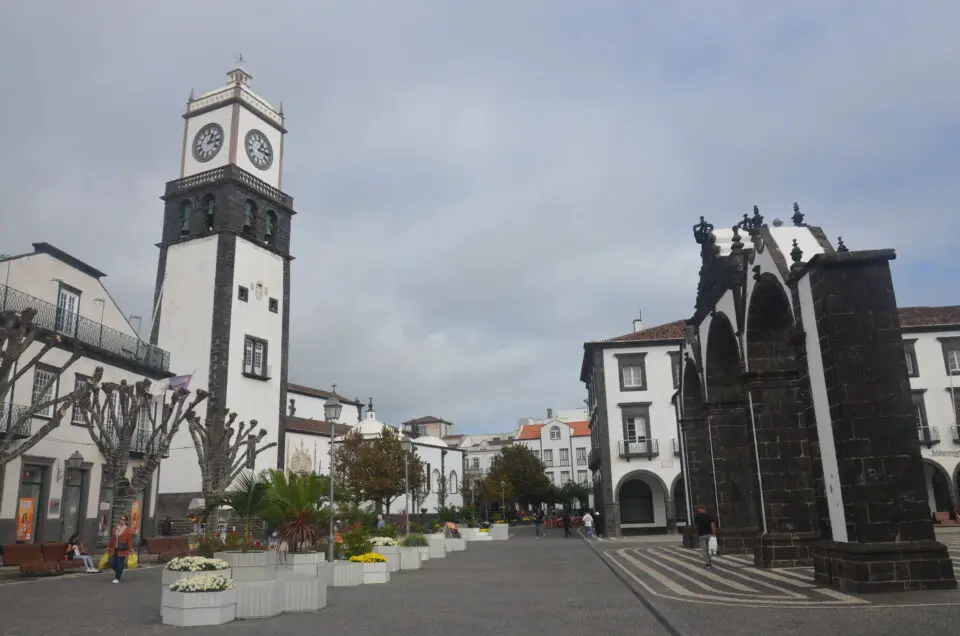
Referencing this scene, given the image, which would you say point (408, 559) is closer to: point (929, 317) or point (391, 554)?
point (391, 554)

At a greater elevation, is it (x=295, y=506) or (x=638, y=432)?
(x=638, y=432)

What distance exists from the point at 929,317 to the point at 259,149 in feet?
125

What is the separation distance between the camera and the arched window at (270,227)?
40.8 m

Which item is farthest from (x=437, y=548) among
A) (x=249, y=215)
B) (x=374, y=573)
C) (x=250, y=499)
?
(x=249, y=215)

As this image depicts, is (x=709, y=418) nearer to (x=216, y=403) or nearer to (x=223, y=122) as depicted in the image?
(x=216, y=403)

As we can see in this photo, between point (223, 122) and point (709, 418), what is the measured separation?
31.2m

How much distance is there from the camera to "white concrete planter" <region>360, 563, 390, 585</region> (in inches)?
607

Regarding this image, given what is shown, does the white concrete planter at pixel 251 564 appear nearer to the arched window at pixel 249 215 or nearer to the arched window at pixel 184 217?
the arched window at pixel 249 215

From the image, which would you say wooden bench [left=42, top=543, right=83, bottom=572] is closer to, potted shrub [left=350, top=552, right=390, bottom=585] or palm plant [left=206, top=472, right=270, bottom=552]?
palm plant [left=206, top=472, right=270, bottom=552]

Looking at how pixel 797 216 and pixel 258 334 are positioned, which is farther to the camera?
pixel 258 334

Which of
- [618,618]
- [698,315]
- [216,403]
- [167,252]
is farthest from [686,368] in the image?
[167,252]

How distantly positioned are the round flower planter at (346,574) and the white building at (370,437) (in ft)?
62.2

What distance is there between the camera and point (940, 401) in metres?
37.5

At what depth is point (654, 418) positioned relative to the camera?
1612 inches
